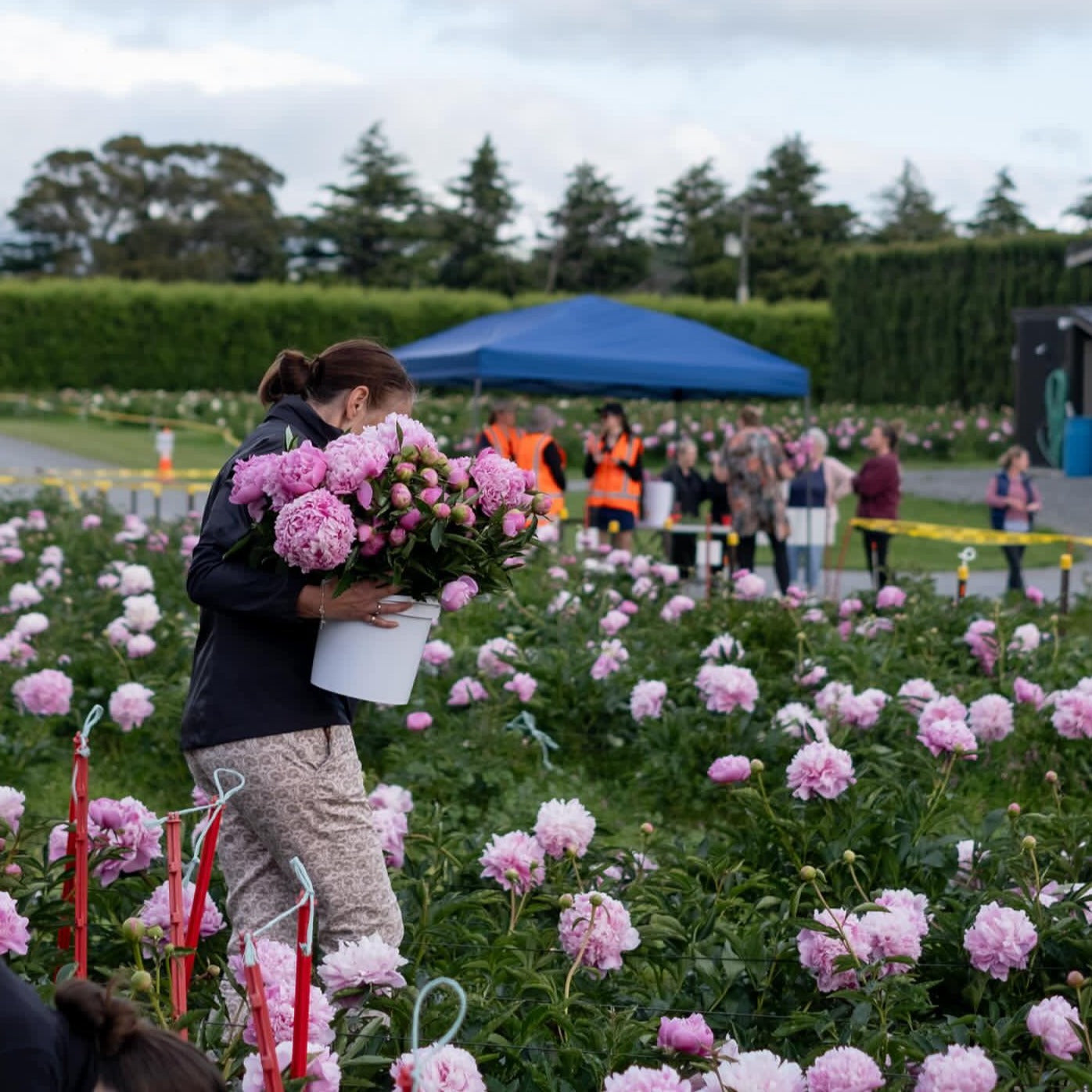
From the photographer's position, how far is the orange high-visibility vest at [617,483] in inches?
486

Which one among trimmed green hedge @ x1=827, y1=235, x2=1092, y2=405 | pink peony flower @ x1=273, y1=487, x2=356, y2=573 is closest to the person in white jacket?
pink peony flower @ x1=273, y1=487, x2=356, y2=573

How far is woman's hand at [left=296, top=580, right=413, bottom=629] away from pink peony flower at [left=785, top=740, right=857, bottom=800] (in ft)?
3.30

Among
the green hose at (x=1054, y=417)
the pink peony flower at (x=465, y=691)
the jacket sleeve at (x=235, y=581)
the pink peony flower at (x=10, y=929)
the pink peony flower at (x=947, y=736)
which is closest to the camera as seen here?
the pink peony flower at (x=10, y=929)

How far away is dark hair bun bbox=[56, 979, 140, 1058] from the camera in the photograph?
5.42 feet

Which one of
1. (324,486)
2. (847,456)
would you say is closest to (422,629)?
(324,486)

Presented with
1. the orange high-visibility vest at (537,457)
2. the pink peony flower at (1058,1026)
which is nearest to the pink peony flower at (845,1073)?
the pink peony flower at (1058,1026)

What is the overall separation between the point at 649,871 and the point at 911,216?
7876 centimetres

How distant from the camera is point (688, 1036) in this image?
2447mm

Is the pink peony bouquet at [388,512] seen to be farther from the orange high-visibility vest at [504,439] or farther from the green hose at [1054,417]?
the green hose at [1054,417]

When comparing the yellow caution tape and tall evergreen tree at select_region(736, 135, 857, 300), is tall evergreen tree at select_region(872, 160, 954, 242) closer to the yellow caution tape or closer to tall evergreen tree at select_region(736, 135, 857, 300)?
tall evergreen tree at select_region(736, 135, 857, 300)

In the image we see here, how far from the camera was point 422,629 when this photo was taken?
2.97 meters

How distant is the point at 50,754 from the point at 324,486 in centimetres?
335

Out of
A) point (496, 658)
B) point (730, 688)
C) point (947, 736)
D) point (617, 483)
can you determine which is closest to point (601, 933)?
point (947, 736)

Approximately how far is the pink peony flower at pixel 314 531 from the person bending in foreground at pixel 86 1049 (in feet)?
3.58
